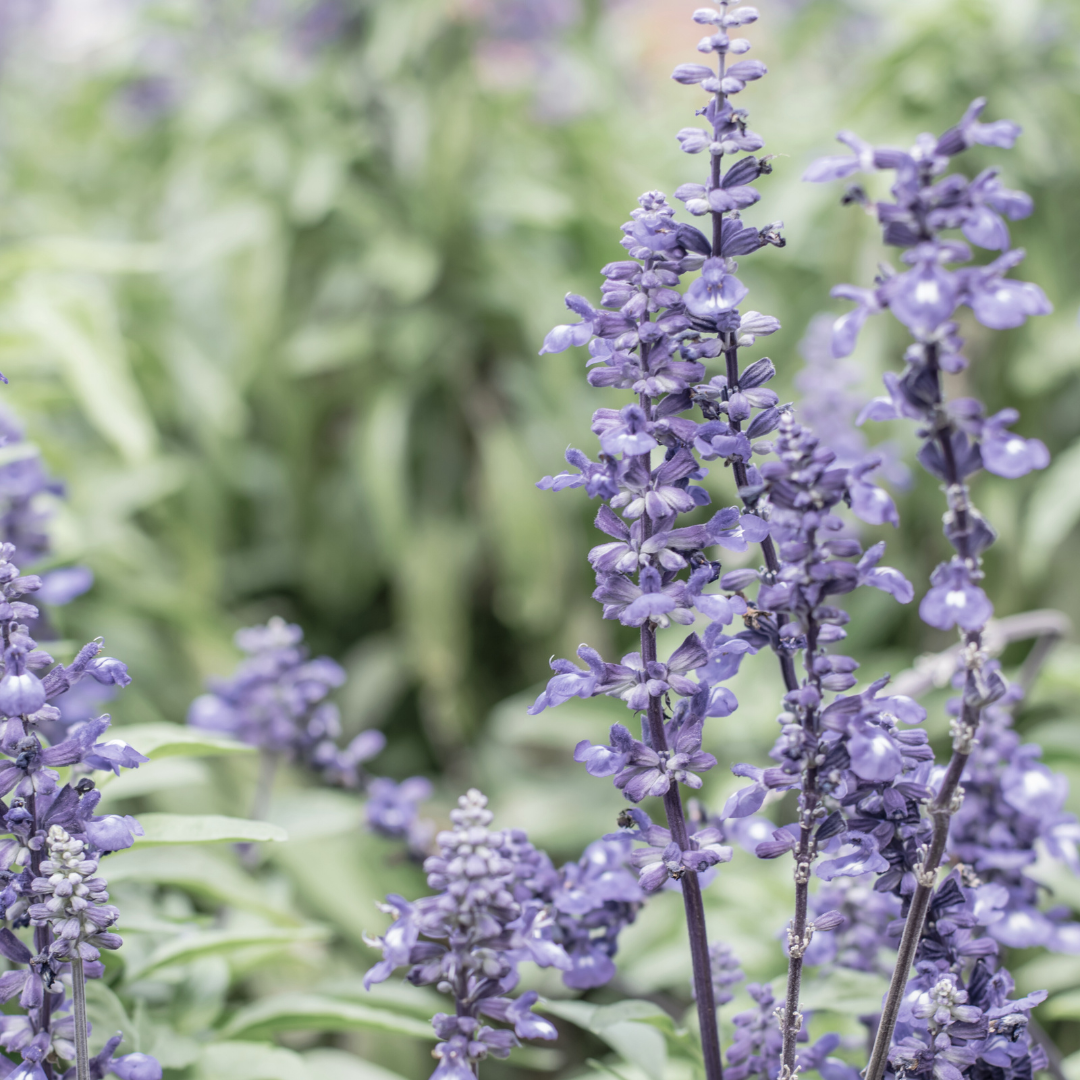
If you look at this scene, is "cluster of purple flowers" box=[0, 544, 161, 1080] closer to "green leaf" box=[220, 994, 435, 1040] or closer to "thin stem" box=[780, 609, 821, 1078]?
"green leaf" box=[220, 994, 435, 1040]

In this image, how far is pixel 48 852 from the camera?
64 centimetres

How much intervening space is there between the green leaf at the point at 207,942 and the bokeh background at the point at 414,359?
88 cm

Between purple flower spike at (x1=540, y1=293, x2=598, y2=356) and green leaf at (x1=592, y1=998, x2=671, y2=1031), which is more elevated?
purple flower spike at (x1=540, y1=293, x2=598, y2=356)

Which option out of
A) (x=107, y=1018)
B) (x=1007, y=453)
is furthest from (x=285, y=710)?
(x=1007, y=453)

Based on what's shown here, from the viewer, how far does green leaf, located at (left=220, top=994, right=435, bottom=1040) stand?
84cm

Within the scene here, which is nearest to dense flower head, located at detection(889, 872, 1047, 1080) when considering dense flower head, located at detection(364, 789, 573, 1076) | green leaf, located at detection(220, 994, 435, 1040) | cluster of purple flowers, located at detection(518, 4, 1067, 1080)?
cluster of purple flowers, located at detection(518, 4, 1067, 1080)

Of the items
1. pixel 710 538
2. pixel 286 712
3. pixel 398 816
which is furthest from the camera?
pixel 286 712

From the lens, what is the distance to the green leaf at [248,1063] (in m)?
0.78

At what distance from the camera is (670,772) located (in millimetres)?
633

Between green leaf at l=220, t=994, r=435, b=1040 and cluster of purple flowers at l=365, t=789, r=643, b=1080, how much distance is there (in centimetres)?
16

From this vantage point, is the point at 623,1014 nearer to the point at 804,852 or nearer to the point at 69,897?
the point at 804,852

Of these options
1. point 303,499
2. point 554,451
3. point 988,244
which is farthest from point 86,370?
point 988,244

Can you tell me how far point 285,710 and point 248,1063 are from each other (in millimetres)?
374

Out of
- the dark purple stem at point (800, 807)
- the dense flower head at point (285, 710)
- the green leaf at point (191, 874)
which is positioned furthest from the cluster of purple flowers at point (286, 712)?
the dark purple stem at point (800, 807)
